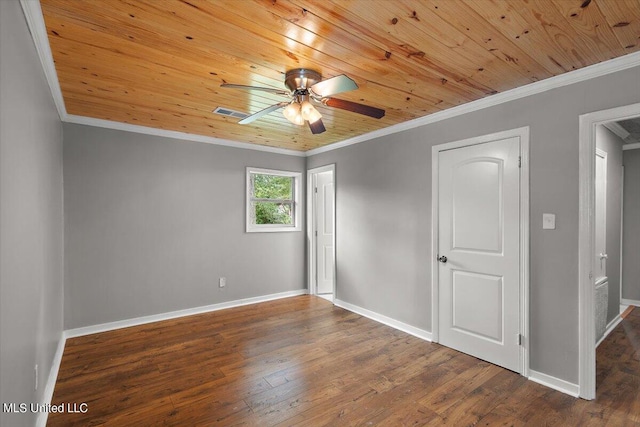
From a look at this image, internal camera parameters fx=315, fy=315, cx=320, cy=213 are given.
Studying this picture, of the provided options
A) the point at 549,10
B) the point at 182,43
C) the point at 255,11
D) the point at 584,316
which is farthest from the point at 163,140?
the point at 584,316

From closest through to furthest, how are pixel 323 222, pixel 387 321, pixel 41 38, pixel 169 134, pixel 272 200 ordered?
pixel 41 38, pixel 387 321, pixel 169 134, pixel 272 200, pixel 323 222

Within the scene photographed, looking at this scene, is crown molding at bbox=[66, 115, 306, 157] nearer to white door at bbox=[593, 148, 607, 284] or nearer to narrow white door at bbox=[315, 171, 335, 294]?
narrow white door at bbox=[315, 171, 335, 294]

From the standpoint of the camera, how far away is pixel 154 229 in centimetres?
399

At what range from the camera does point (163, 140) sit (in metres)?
4.04

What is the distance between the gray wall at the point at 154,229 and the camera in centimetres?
353

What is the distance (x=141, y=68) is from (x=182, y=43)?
0.57 metres

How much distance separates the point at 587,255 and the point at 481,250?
788 mm

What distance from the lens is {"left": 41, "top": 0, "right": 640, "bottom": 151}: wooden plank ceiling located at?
1644 millimetres

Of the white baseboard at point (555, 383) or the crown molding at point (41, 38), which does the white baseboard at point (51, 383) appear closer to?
the crown molding at point (41, 38)

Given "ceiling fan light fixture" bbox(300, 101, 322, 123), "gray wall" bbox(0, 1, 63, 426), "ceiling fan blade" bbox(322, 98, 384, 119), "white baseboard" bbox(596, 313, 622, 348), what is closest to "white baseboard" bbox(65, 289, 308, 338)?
"gray wall" bbox(0, 1, 63, 426)

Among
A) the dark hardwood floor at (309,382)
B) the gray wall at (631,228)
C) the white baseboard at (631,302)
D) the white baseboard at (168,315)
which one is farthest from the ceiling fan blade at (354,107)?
the white baseboard at (631,302)

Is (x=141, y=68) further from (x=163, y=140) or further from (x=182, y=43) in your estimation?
(x=163, y=140)

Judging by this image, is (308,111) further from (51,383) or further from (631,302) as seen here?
(631,302)

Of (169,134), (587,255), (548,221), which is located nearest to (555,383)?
(587,255)
